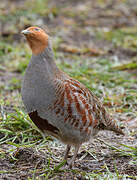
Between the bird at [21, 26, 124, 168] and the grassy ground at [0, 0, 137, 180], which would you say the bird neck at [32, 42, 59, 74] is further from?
the grassy ground at [0, 0, 137, 180]

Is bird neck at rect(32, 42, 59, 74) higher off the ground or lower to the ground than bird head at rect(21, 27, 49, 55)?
lower

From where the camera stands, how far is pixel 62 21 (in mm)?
9578

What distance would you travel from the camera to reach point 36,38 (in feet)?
10.7

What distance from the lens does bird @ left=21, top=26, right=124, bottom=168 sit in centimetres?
320

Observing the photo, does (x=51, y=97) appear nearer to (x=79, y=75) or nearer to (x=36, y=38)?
(x=36, y=38)

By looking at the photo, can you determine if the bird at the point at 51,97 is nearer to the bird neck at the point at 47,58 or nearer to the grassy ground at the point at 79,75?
the bird neck at the point at 47,58

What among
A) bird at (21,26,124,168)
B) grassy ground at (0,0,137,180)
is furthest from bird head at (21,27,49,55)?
grassy ground at (0,0,137,180)

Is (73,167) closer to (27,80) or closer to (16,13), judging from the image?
(27,80)

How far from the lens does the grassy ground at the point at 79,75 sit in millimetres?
3578

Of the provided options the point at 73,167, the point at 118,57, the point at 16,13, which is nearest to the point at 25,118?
the point at 73,167

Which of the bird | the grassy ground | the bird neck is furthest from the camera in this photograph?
the grassy ground

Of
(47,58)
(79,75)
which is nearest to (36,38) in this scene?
(47,58)

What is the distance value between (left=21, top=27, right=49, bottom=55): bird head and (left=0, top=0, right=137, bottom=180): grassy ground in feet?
0.65

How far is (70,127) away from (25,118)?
3.68ft
